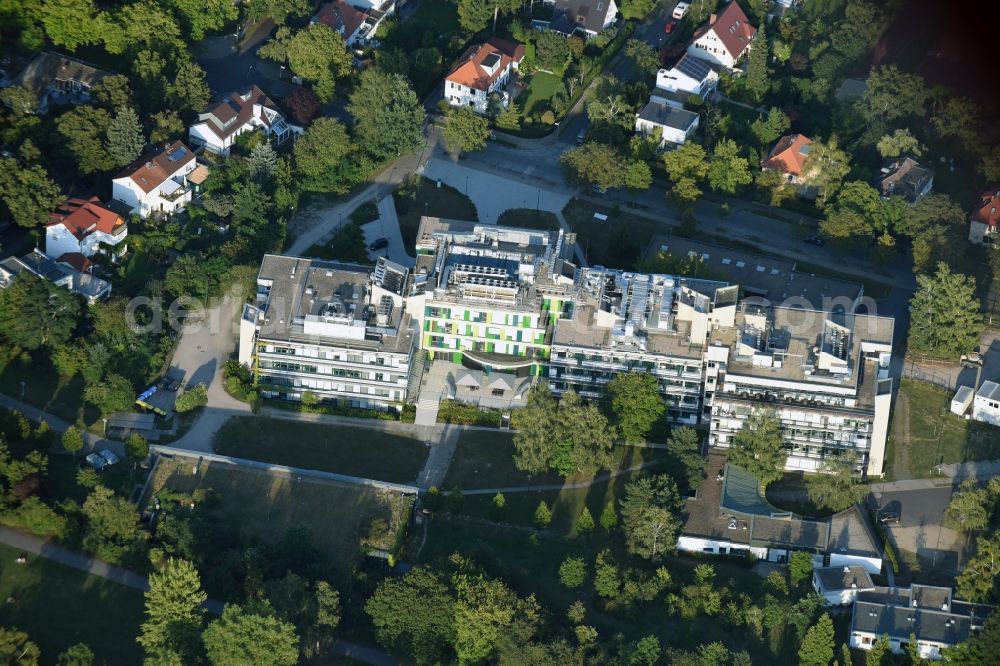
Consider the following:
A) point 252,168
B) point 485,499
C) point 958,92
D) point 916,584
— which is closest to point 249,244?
point 252,168

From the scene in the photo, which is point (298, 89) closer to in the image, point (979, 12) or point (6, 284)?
point (6, 284)

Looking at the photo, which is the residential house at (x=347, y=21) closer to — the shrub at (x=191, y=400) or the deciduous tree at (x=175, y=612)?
the shrub at (x=191, y=400)

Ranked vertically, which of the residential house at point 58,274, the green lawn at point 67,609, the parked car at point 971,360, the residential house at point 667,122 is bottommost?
the green lawn at point 67,609

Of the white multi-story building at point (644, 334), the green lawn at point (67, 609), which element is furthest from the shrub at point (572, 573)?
the green lawn at point (67, 609)

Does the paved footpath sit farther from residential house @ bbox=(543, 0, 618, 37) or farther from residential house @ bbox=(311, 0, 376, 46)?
residential house @ bbox=(543, 0, 618, 37)

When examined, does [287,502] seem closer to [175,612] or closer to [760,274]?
[175,612]

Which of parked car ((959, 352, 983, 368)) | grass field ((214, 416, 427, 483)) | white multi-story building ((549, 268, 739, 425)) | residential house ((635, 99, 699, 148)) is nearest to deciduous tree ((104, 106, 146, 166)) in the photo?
grass field ((214, 416, 427, 483))

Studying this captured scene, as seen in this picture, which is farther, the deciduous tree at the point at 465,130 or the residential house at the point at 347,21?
the residential house at the point at 347,21
